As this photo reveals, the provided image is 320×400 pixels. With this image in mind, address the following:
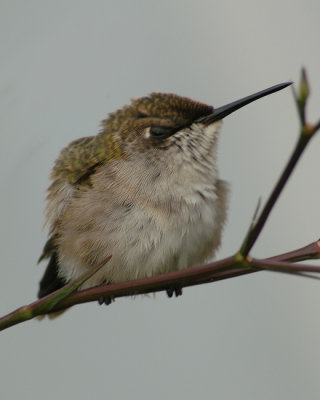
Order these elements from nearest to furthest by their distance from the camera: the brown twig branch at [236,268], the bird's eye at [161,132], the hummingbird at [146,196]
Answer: the brown twig branch at [236,268] → the hummingbird at [146,196] → the bird's eye at [161,132]

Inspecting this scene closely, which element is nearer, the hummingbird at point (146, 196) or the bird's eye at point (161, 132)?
the hummingbird at point (146, 196)

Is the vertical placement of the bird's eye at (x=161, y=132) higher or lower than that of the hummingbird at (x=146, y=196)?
higher

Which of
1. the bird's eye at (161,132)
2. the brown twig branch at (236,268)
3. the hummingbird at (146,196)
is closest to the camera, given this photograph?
the brown twig branch at (236,268)

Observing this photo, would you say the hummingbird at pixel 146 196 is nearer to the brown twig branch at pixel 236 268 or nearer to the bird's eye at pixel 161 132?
the bird's eye at pixel 161 132

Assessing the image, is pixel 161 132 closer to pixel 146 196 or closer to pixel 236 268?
pixel 146 196

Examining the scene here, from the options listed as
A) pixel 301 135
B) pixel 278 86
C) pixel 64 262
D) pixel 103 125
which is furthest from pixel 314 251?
pixel 103 125

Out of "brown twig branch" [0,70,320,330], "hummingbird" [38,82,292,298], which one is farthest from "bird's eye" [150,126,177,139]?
"brown twig branch" [0,70,320,330]

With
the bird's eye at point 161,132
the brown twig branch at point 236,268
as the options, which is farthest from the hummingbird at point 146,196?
the brown twig branch at point 236,268

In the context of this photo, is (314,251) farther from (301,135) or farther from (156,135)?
(156,135)
